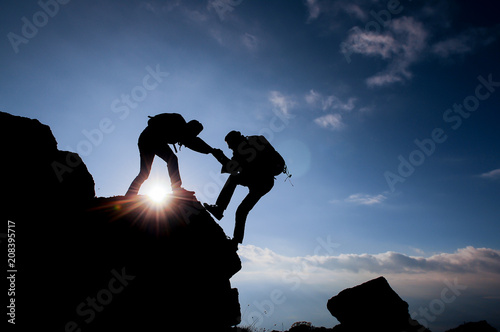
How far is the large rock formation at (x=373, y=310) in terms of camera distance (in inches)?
371

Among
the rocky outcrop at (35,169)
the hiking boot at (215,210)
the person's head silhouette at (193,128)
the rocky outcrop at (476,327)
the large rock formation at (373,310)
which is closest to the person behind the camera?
the rocky outcrop at (35,169)

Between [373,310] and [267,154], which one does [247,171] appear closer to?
[267,154]

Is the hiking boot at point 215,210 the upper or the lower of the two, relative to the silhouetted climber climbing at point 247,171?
lower

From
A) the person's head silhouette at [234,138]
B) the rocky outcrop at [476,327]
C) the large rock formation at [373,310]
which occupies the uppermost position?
the person's head silhouette at [234,138]

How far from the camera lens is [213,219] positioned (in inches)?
280

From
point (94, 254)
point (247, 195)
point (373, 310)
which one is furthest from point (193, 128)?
point (373, 310)

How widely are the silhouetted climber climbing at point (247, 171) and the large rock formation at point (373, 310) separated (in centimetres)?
661

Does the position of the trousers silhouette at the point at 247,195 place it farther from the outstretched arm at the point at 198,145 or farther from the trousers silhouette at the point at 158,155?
the trousers silhouette at the point at 158,155

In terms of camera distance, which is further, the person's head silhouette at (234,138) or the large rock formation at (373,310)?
the large rock formation at (373,310)

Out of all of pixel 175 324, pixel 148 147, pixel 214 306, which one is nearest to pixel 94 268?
pixel 175 324

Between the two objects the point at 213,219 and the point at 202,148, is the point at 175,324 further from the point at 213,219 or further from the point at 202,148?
the point at 202,148

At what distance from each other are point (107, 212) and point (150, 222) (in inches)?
35.8

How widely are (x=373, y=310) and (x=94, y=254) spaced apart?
999 centimetres

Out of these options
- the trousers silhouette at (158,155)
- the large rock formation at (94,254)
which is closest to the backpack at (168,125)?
the trousers silhouette at (158,155)
